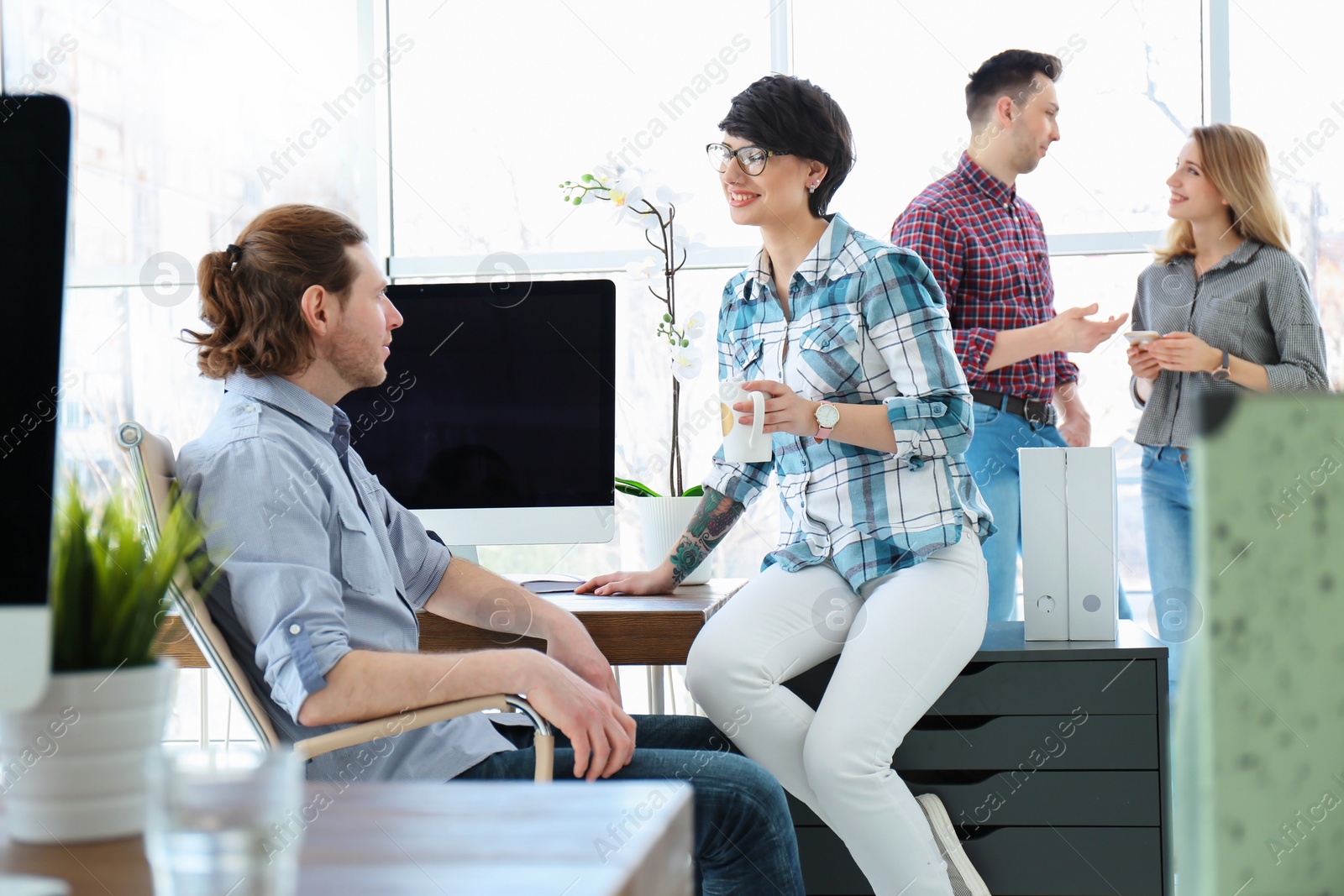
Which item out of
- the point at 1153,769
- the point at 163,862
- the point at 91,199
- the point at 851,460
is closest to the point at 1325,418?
the point at 163,862

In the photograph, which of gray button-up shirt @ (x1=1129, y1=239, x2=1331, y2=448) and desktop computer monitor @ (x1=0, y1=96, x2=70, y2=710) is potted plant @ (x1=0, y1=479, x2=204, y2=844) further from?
gray button-up shirt @ (x1=1129, y1=239, x2=1331, y2=448)

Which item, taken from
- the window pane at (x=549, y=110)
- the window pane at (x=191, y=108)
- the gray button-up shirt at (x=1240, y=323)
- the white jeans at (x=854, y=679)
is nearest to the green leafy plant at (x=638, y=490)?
the white jeans at (x=854, y=679)

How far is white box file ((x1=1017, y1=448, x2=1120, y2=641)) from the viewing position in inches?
77.9

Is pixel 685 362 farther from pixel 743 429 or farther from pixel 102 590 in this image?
pixel 102 590

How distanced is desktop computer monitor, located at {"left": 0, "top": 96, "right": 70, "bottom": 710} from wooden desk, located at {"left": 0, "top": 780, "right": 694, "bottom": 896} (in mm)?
104

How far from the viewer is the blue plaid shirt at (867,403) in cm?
187

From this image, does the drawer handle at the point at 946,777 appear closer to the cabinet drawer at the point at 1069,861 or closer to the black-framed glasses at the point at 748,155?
the cabinet drawer at the point at 1069,861

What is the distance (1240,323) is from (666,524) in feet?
4.75

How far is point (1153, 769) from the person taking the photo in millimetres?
1861

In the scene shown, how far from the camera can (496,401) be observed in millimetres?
2104

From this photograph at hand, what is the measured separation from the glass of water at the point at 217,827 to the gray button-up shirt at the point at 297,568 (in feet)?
2.53

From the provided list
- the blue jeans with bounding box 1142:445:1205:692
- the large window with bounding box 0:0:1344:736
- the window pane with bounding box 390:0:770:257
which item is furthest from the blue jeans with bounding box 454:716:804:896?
the window pane with bounding box 390:0:770:257

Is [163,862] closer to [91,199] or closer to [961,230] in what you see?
[961,230]

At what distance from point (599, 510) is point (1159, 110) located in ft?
7.80
